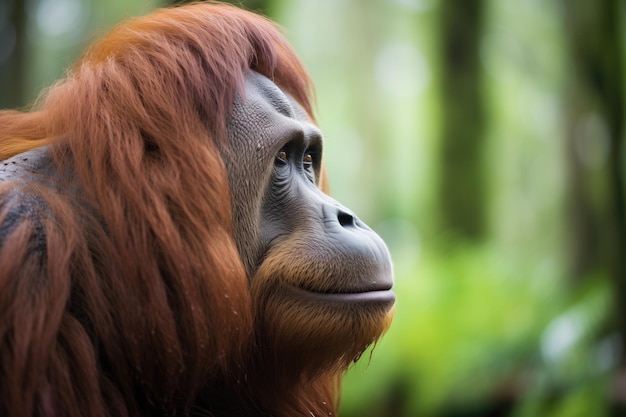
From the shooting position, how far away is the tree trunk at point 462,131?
6.03 m

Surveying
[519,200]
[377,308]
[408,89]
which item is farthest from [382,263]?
[408,89]

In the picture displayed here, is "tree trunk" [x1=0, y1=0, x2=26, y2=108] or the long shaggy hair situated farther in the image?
"tree trunk" [x1=0, y1=0, x2=26, y2=108]

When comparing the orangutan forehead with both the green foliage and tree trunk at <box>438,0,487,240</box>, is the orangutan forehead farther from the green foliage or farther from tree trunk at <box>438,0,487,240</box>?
tree trunk at <box>438,0,487,240</box>

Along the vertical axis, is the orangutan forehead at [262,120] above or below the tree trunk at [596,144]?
above

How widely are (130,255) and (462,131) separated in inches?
182

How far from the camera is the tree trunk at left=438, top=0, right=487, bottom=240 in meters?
6.03

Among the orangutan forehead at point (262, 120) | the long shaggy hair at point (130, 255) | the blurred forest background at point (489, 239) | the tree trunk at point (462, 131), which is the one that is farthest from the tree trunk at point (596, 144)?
the long shaggy hair at point (130, 255)

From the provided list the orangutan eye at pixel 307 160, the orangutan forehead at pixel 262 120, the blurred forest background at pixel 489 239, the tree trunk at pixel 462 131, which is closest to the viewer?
the orangutan forehead at pixel 262 120

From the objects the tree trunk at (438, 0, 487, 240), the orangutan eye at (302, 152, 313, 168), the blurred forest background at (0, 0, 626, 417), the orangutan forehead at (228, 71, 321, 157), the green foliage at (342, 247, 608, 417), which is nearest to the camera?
the orangutan forehead at (228, 71, 321, 157)

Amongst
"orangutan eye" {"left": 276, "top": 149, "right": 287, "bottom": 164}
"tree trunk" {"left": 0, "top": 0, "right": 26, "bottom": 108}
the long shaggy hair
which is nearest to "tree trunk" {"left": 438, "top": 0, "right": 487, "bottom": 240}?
"tree trunk" {"left": 0, "top": 0, "right": 26, "bottom": 108}

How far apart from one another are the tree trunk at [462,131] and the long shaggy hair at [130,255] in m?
4.15

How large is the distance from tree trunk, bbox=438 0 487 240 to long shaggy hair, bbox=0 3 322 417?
4146mm

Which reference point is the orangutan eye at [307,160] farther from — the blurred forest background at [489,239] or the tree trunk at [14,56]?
the tree trunk at [14,56]

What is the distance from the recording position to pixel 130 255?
176cm
